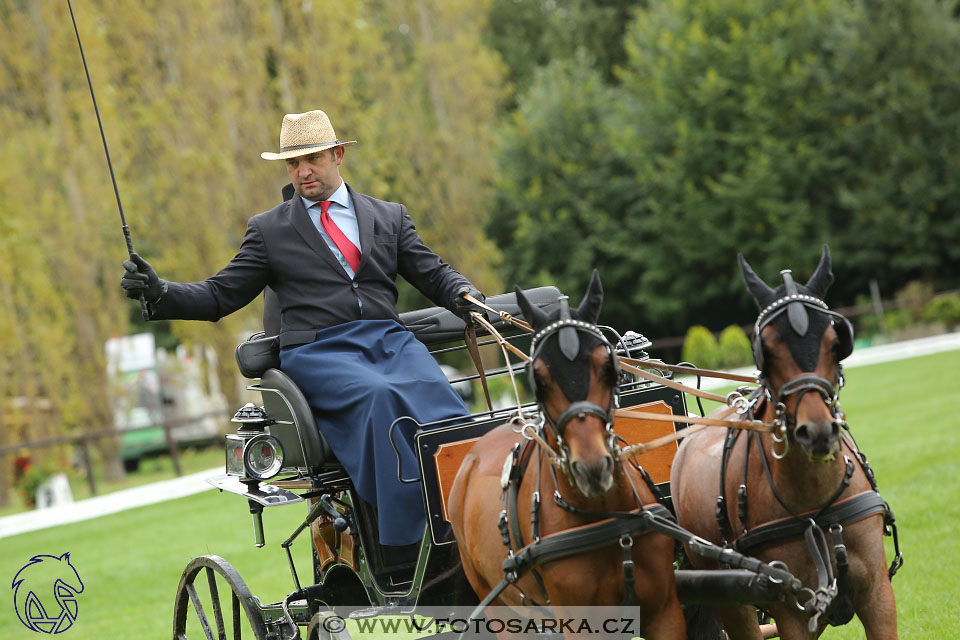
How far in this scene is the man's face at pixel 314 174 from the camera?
4.77 metres

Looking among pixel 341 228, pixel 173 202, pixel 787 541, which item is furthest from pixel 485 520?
pixel 173 202

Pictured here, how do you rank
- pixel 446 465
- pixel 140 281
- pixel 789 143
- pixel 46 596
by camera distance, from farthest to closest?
1. pixel 789 143
2. pixel 46 596
3. pixel 140 281
4. pixel 446 465

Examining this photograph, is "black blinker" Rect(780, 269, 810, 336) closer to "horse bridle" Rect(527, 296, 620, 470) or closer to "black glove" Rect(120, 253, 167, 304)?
"horse bridle" Rect(527, 296, 620, 470)

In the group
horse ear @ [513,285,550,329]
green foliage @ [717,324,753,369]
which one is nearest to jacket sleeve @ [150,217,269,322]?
horse ear @ [513,285,550,329]

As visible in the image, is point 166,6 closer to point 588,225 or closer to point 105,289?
point 105,289

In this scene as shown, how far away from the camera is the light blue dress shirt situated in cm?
481

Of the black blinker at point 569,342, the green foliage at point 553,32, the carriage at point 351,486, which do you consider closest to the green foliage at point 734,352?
the green foliage at point 553,32

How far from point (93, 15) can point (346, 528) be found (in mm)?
15897

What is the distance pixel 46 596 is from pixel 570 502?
275 inches

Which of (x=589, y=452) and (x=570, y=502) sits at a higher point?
(x=589, y=452)

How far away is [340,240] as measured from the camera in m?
4.80

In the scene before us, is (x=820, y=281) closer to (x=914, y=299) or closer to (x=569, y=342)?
(x=569, y=342)

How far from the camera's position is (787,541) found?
3.27 metres

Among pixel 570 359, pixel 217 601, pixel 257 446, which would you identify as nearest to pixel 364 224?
pixel 257 446
